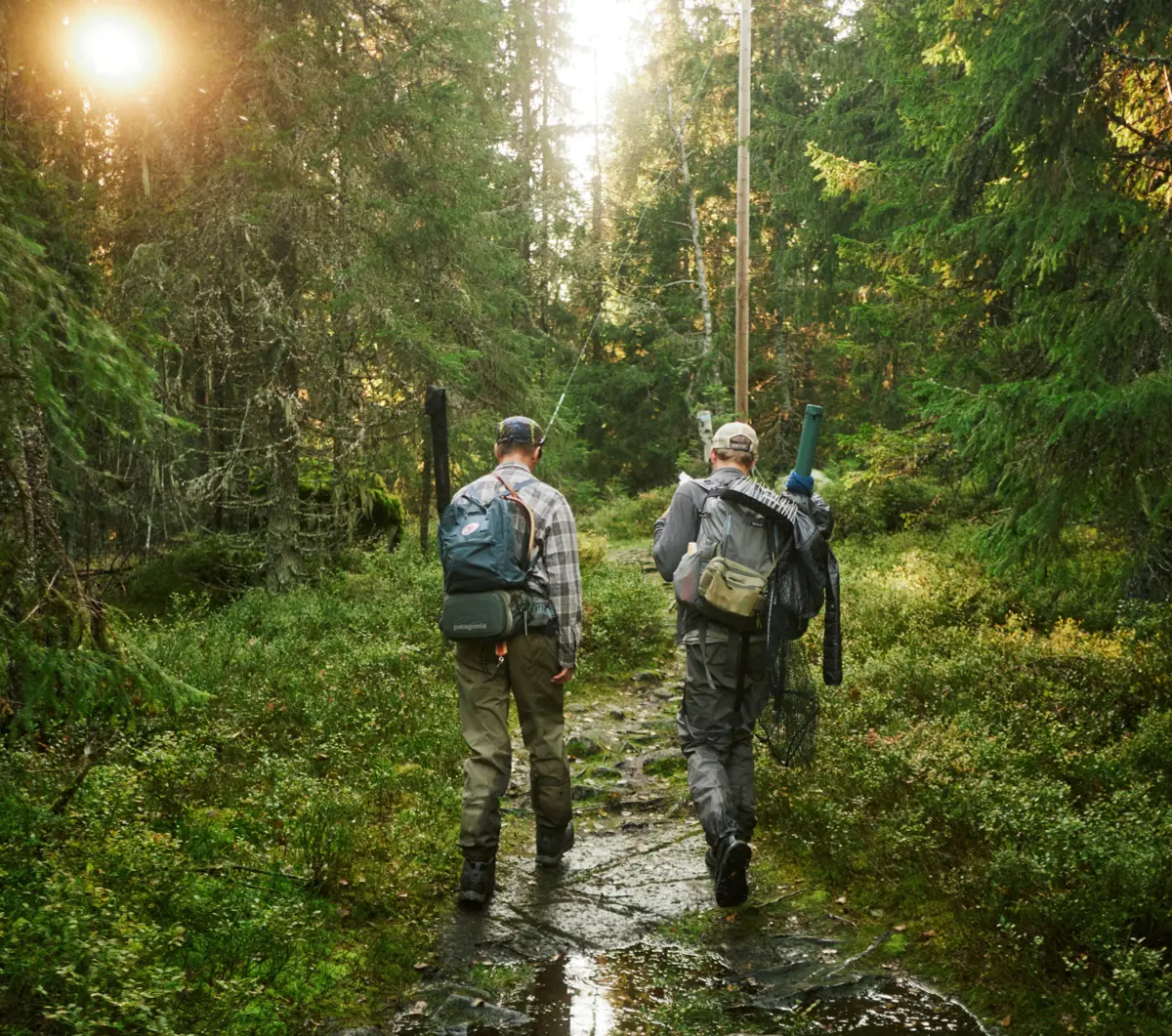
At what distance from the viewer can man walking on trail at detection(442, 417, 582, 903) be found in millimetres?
5348

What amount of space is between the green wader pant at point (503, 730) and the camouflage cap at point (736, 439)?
1568mm

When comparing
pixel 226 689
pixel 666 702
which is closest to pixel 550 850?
pixel 226 689

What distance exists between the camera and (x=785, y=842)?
5.72 metres

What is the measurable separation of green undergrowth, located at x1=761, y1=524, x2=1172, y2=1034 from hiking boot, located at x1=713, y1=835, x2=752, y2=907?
0.61 meters

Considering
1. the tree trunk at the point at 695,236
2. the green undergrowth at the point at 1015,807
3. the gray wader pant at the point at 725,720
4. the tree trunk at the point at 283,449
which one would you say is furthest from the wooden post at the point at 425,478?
the tree trunk at the point at 695,236

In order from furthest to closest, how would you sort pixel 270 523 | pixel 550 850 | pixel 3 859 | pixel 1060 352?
pixel 270 523 → pixel 1060 352 → pixel 550 850 → pixel 3 859

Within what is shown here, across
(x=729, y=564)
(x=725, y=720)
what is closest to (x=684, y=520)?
(x=729, y=564)

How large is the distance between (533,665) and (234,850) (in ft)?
5.91

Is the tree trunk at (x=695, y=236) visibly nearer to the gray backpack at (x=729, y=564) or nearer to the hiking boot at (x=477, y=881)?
the gray backpack at (x=729, y=564)

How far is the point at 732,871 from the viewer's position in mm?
4875

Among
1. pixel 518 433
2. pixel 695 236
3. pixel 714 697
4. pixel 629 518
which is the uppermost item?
pixel 695 236

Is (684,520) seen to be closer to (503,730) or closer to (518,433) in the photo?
(518,433)

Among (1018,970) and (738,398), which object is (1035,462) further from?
(738,398)

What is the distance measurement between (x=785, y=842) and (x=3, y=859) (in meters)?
4.06
